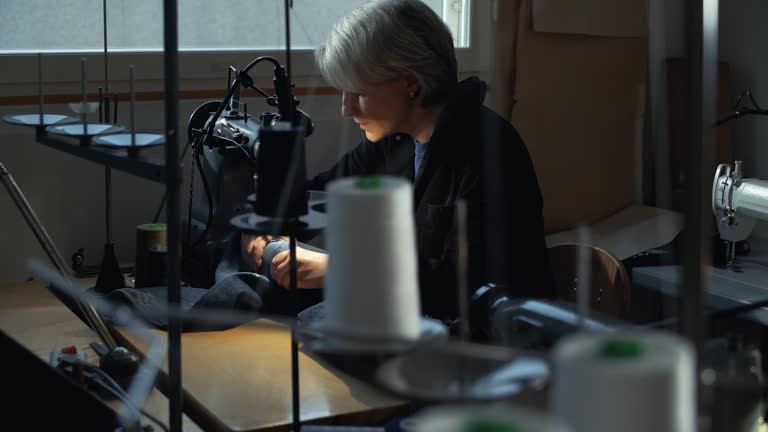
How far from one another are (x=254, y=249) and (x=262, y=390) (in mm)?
484

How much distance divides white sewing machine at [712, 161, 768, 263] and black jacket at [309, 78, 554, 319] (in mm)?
644

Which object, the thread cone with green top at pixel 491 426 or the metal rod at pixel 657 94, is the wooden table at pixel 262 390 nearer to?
the thread cone with green top at pixel 491 426

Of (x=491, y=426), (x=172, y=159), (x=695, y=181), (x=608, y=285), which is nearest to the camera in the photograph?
(x=491, y=426)

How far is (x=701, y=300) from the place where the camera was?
70 centimetres

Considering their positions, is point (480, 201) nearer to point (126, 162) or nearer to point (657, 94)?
point (126, 162)

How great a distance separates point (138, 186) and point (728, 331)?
181cm

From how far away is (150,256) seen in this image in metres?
2.00

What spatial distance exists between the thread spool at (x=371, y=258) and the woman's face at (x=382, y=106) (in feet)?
3.91

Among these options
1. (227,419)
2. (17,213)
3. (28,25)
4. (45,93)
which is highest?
(28,25)

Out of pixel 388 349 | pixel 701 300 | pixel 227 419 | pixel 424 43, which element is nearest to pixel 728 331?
pixel 701 300

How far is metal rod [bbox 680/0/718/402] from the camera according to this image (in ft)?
2.30

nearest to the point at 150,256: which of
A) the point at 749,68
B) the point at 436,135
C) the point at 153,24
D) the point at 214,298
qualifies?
the point at 214,298

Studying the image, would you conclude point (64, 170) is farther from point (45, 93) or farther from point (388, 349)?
point (388, 349)

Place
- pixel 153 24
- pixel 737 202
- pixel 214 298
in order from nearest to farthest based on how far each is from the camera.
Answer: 1. pixel 214 298
2. pixel 737 202
3. pixel 153 24
